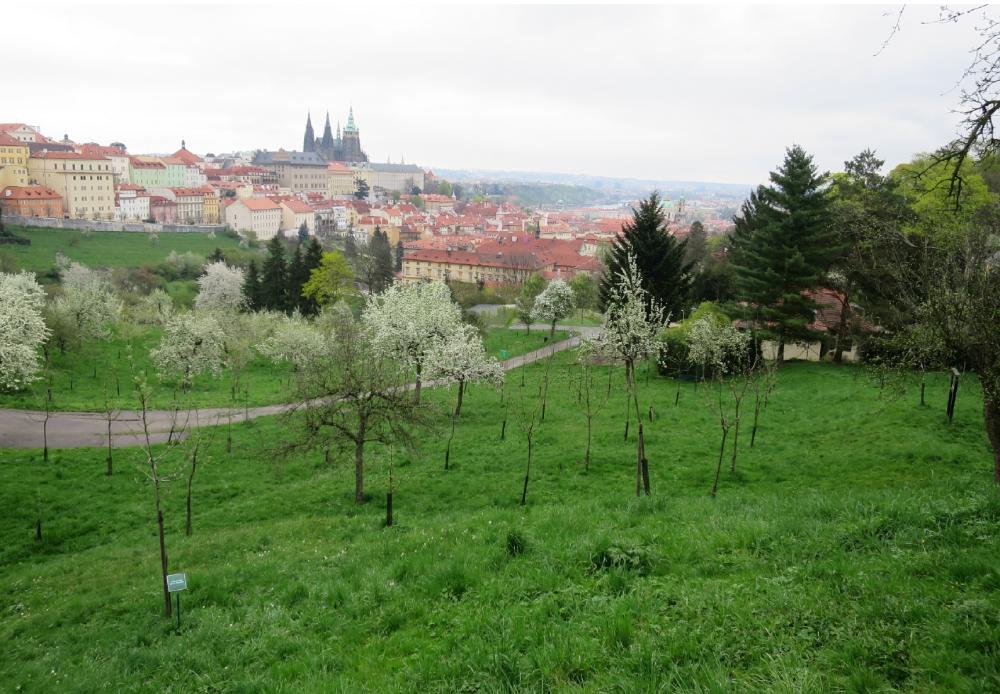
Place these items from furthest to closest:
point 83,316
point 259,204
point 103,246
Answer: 1. point 259,204
2. point 103,246
3. point 83,316

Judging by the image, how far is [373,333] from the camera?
29219 mm

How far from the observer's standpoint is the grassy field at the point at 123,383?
90.4 ft

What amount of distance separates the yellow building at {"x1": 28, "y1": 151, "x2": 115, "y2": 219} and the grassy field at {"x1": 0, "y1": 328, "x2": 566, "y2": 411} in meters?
111

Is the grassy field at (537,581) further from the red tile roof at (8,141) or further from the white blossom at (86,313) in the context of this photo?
the red tile roof at (8,141)

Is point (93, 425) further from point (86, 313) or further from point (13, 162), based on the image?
point (13, 162)

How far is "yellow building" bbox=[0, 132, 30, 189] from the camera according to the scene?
12294cm

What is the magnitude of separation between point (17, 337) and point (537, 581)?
26275 mm

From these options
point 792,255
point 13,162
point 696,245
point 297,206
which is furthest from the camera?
point 297,206

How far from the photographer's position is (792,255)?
29.8 meters

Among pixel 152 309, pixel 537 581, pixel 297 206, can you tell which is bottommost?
pixel 152 309

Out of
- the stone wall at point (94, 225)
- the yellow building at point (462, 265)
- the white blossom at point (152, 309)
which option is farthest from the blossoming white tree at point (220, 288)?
the stone wall at point (94, 225)

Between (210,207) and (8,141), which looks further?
(210,207)

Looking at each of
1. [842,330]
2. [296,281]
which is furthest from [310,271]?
[842,330]

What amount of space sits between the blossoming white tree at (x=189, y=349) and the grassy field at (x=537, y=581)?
13.8 m
